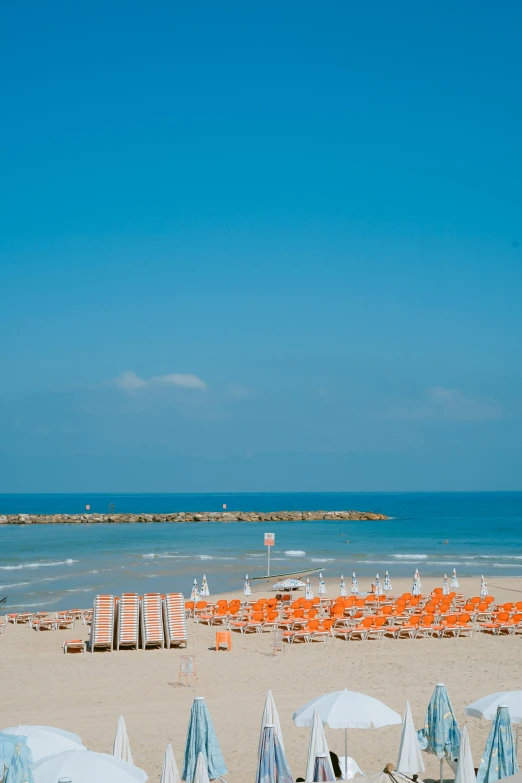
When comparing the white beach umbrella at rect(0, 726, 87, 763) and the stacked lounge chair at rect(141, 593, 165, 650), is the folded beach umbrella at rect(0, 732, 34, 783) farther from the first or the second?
the stacked lounge chair at rect(141, 593, 165, 650)

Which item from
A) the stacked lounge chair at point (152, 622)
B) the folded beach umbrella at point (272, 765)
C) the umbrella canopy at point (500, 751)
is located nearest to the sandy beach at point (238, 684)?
the stacked lounge chair at point (152, 622)

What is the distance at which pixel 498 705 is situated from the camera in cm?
848

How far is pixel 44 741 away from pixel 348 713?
10.5 feet

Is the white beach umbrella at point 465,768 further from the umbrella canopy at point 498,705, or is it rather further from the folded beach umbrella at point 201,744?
the folded beach umbrella at point 201,744

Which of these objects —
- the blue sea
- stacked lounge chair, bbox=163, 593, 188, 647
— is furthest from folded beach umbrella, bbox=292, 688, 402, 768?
the blue sea

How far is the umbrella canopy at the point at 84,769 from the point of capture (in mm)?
6539

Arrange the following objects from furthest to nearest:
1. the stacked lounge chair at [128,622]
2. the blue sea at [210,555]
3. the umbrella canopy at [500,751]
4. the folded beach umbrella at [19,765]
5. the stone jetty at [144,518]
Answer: the stone jetty at [144,518] < the blue sea at [210,555] < the stacked lounge chair at [128,622] < the umbrella canopy at [500,751] < the folded beach umbrella at [19,765]

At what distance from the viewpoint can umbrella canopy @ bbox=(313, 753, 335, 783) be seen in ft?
25.2

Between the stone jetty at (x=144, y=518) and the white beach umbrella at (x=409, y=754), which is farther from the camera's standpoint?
the stone jetty at (x=144, y=518)

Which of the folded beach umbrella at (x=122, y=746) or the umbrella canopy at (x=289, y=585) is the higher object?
the folded beach umbrella at (x=122, y=746)

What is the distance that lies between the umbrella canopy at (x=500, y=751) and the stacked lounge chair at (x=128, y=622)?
11.6m

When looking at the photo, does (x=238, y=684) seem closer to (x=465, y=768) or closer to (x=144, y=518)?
(x=465, y=768)

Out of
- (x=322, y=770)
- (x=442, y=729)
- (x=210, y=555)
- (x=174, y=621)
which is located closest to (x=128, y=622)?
(x=174, y=621)

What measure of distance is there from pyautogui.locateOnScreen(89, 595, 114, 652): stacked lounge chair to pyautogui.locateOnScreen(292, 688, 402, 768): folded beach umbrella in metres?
10.1
